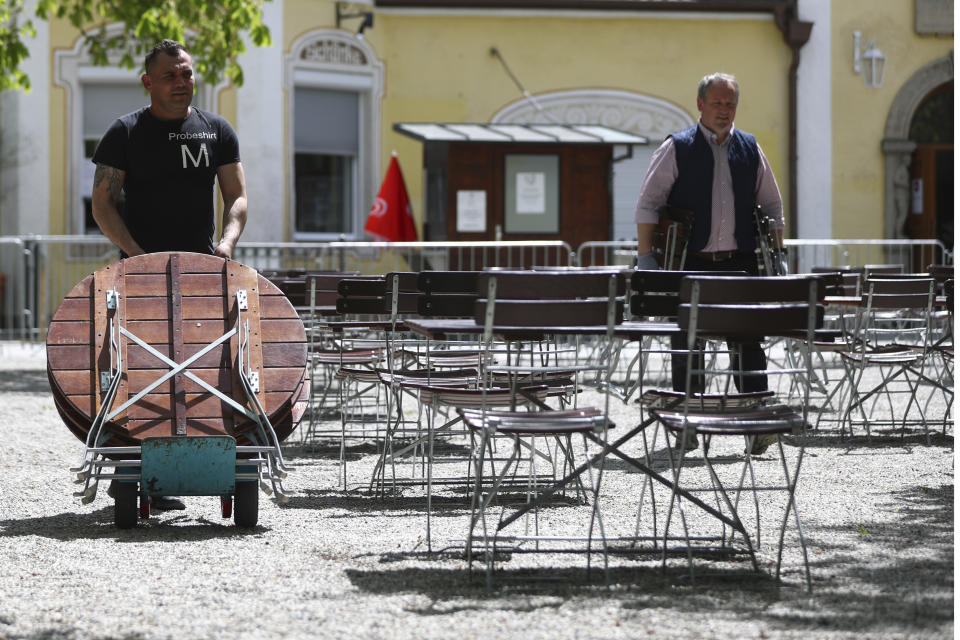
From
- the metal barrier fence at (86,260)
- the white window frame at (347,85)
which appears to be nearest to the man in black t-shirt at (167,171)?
the metal barrier fence at (86,260)

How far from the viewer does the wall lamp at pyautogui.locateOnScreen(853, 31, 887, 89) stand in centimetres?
2072

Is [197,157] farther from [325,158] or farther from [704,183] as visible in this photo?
[325,158]

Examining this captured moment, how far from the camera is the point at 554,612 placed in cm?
440

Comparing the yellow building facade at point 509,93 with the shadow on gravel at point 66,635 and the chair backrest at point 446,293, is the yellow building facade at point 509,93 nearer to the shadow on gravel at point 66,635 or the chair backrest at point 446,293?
the chair backrest at point 446,293

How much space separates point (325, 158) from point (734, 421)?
15628 millimetres

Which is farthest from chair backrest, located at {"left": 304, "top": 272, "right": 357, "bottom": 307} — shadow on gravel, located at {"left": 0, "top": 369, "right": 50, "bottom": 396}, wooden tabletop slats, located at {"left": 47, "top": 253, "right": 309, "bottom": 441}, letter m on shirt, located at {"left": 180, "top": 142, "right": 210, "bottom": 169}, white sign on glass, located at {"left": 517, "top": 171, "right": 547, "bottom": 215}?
white sign on glass, located at {"left": 517, "top": 171, "right": 547, "bottom": 215}

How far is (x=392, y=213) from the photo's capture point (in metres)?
18.8

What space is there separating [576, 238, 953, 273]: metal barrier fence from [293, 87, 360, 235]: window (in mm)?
3660

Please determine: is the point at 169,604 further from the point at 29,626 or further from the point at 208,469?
the point at 208,469

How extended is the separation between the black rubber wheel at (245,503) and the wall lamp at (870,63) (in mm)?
16636

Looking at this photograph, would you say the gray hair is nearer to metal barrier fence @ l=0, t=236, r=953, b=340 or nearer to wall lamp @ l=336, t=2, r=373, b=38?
metal barrier fence @ l=0, t=236, r=953, b=340

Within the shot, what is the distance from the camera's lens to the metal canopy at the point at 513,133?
17.9 metres

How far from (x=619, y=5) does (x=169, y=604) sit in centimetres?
1693

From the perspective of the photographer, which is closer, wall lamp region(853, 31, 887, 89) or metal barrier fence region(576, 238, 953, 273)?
metal barrier fence region(576, 238, 953, 273)
